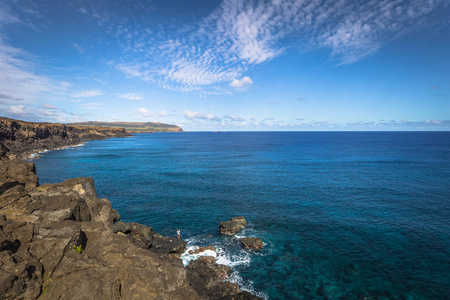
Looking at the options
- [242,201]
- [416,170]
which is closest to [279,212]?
[242,201]

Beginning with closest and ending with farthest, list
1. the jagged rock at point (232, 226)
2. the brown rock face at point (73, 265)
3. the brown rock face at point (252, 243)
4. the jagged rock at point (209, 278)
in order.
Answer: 1. the brown rock face at point (73, 265)
2. the jagged rock at point (209, 278)
3. the brown rock face at point (252, 243)
4. the jagged rock at point (232, 226)

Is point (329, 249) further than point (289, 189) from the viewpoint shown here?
No

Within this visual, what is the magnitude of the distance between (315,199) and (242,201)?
1780cm

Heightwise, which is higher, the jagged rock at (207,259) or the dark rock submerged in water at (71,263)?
the dark rock submerged in water at (71,263)

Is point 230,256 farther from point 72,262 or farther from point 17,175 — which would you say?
point 17,175

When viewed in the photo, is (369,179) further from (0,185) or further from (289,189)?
(0,185)

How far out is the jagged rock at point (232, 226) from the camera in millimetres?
38125

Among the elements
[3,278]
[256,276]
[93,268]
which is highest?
[3,278]

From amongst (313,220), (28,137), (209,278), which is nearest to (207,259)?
(209,278)

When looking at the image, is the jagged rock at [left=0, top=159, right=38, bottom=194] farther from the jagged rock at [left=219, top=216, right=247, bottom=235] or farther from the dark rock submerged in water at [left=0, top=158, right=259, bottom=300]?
the jagged rock at [left=219, top=216, right=247, bottom=235]

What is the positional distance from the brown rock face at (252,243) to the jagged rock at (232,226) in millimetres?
3797

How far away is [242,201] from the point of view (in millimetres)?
53469

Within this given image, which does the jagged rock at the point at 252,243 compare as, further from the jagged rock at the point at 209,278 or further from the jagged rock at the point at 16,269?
the jagged rock at the point at 16,269

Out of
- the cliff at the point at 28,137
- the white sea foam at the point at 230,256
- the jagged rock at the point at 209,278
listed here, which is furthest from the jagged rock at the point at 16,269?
the cliff at the point at 28,137
